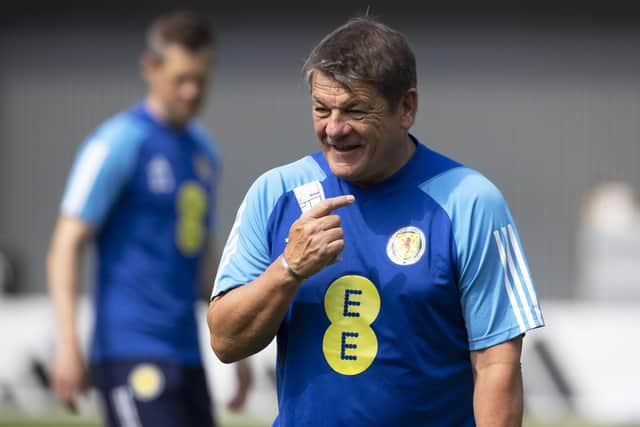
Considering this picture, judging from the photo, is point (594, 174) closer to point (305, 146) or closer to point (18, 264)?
point (305, 146)

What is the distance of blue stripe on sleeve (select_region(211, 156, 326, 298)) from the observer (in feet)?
12.4

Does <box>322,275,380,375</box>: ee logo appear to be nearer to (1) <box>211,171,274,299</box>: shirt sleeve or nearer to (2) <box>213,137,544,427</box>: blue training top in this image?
(2) <box>213,137,544,427</box>: blue training top

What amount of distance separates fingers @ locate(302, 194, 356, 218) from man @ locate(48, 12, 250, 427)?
97.4 inches

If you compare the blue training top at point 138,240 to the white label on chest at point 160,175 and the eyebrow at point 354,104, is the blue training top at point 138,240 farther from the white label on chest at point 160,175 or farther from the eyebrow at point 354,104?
the eyebrow at point 354,104

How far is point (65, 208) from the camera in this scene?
19.7 feet

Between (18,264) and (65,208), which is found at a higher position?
(65,208)

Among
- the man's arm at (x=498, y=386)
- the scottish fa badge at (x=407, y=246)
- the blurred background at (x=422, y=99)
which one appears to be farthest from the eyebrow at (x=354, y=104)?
the blurred background at (x=422, y=99)

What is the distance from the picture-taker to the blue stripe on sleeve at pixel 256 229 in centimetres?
379

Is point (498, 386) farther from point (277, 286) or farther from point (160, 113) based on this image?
point (160, 113)

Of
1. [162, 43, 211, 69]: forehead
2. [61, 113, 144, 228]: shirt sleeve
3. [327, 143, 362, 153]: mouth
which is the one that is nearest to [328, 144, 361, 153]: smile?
[327, 143, 362, 153]: mouth

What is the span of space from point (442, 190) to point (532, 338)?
8.23m

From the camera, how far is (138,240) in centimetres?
601

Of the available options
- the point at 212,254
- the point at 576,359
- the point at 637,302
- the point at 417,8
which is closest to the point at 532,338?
the point at 576,359

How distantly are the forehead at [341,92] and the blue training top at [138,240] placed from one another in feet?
8.15
